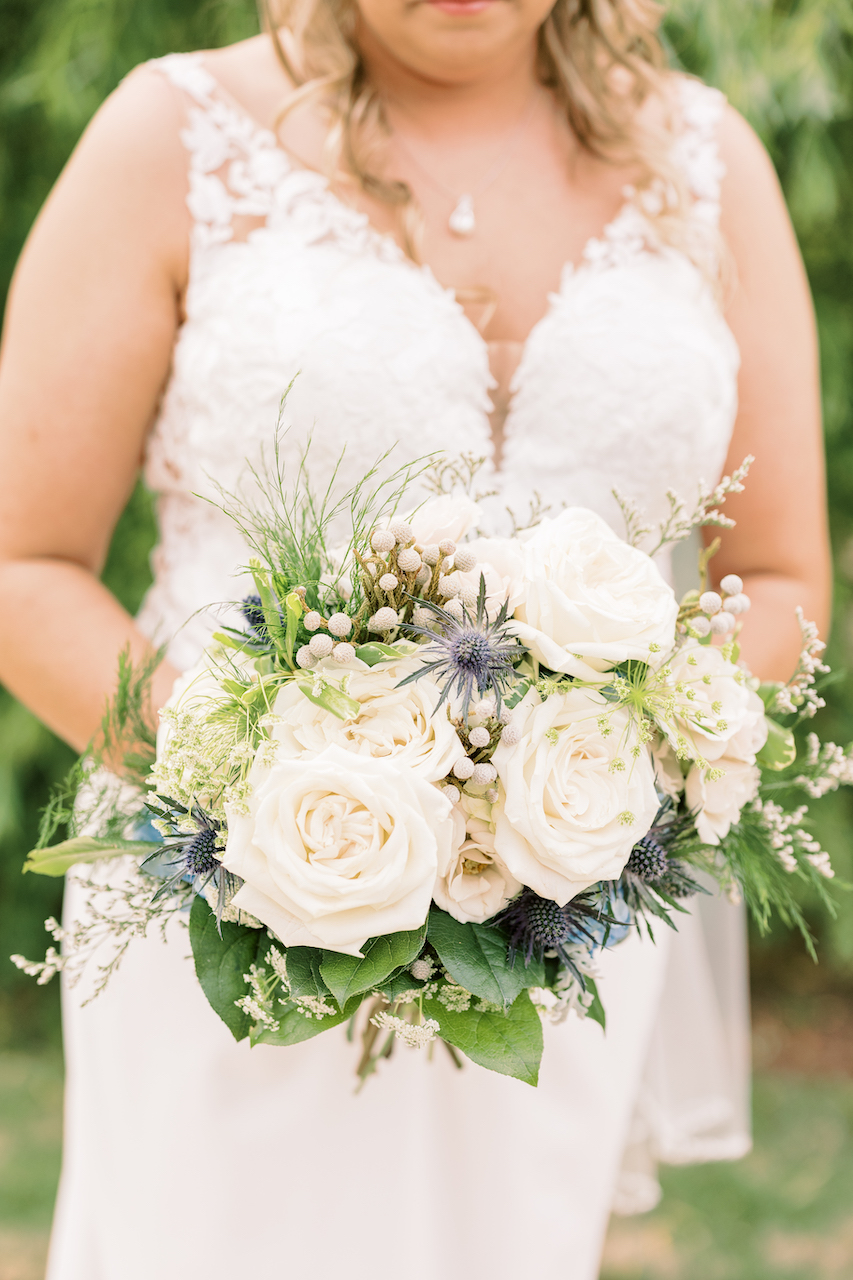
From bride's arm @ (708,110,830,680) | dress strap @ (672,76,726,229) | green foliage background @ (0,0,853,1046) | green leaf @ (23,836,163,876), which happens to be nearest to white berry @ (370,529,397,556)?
green leaf @ (23,836,163,876)

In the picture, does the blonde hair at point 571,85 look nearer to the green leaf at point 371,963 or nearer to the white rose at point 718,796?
the white rose at point 718,796

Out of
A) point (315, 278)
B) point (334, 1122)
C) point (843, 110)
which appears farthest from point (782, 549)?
point (843, 110)

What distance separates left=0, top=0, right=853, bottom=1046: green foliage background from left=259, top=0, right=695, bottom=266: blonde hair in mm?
966

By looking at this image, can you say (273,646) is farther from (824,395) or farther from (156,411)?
(824,395)

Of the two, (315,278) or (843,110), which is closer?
(315,278)

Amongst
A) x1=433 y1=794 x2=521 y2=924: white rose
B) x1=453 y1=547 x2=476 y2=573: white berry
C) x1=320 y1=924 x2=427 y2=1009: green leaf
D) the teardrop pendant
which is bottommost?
x1=320 y1=924 x2=427 y2=1009: green leaf

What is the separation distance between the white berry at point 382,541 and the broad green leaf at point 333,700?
0.13 meters

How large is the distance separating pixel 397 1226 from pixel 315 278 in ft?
4.57

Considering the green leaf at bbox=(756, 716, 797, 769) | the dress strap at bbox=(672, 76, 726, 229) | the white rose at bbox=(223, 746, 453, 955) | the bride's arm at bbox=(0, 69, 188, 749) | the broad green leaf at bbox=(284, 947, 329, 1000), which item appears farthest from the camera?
the dress strap at bbox=(672, 76, 726, 229)

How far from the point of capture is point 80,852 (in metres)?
1.28

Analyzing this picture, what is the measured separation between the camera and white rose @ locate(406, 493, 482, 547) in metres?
1.08

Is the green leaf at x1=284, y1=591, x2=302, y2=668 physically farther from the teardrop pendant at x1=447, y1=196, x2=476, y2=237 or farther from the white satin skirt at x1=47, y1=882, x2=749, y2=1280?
the teardrop pendant at x1=447, y1=196, x2=476, y2=237

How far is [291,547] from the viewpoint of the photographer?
1.12 metres

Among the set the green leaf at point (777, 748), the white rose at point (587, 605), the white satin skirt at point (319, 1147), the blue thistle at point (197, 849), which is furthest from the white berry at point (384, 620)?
the white satin skirt at point (319, 1147)
